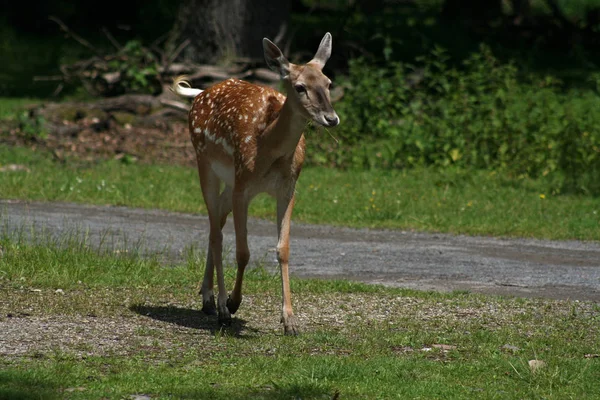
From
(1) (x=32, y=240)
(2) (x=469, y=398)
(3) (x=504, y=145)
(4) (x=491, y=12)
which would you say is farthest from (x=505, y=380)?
(4) (x=491, y=12)

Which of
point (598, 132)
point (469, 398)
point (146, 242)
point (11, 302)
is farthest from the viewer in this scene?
point (598, 132)

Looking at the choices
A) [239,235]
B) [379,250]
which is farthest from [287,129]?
[379,250]

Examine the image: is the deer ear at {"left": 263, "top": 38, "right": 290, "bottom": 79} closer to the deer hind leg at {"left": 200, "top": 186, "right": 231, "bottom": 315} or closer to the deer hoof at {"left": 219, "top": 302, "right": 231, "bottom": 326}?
the deer hind leg at {"left": 200, "top": 186, "right": 231, "bottom": 315}

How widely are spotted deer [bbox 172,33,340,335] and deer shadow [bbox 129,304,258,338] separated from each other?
0.10 meters

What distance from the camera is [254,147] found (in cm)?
819

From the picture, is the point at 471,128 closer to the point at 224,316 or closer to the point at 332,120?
the point at 224,316

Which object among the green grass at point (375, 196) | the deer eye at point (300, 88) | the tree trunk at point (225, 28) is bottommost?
the green grass at point (375, 196)

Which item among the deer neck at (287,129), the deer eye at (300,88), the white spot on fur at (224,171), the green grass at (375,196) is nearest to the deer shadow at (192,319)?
the white spot on fur at (224,171)

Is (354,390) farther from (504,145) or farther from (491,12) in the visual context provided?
(491,12)

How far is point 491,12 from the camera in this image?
28984 millimetres

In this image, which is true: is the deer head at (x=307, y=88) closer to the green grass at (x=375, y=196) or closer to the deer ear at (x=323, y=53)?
the deer ear at (x=323, y=53)

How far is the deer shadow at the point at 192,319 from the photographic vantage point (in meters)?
Answer: 8.05

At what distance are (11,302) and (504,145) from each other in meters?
9.79

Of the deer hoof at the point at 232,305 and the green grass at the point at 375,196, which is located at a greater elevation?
the green grass at the point at 375,196
